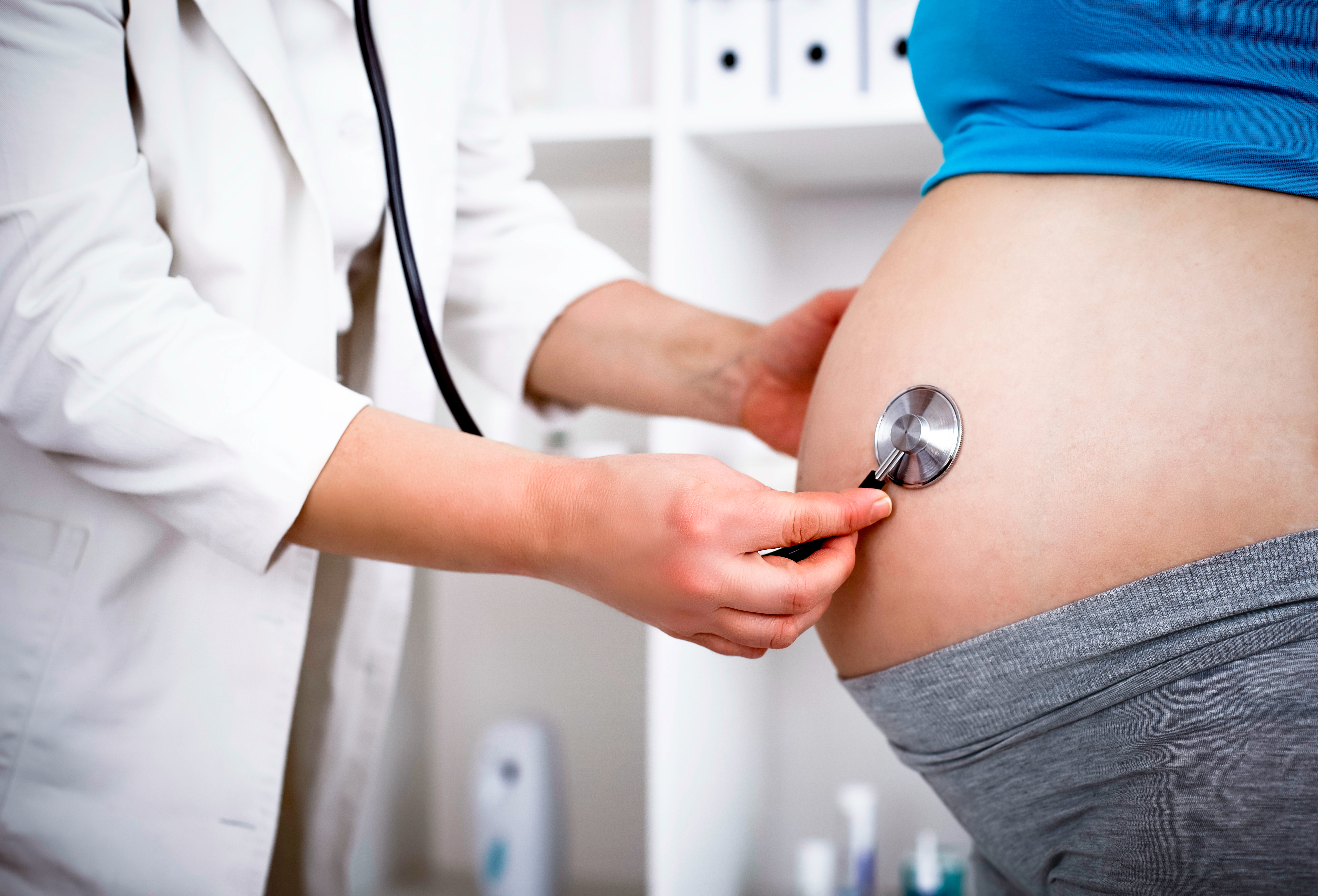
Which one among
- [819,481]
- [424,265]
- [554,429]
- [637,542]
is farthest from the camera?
[554,429]

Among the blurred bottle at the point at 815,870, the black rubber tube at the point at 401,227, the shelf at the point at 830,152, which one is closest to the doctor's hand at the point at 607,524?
the black rubber tube at the point at 401,227

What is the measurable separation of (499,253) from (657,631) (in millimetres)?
567

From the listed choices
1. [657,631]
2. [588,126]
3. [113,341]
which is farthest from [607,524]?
[588,126]

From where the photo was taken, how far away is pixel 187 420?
1.74 ft

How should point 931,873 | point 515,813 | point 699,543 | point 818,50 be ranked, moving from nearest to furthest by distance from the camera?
point 699,543, point 818,50, point 931,873, point 515,813

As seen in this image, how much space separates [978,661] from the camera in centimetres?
52

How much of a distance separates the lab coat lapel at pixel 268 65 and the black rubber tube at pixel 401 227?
58 mm

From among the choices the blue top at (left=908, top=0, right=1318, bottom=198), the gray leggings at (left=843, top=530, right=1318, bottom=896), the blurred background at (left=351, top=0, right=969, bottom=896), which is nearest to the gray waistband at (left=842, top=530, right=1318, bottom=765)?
the gray leggings at (left=843, top=530, right=1318, bottom=896)

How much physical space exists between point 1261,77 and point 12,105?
75 cm

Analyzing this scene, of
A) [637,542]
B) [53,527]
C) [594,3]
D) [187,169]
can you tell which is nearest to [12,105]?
[187,169]

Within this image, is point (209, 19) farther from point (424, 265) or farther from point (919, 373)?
point (919, 373)

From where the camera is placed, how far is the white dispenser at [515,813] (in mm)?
1429

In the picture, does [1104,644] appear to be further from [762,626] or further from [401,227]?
[401,227]

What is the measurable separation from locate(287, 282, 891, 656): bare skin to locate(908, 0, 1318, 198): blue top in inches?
10.5
